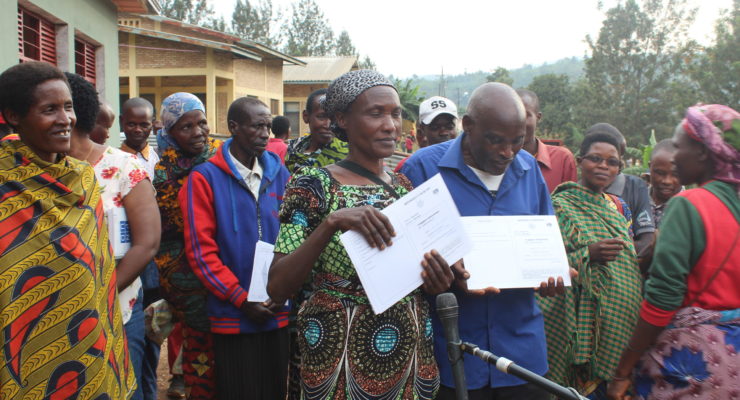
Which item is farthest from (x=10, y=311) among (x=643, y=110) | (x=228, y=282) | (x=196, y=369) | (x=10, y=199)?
(x=643, y=110)

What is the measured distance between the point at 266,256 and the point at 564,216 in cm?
168

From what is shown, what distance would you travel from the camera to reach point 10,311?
7.00 feet

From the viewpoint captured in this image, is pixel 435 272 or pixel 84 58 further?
pixel 84 58

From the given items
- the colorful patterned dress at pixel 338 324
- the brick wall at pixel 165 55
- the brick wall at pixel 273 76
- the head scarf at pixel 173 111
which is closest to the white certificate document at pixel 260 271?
the colorful patterned dress at pixel 338 324

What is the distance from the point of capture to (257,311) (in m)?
3.37

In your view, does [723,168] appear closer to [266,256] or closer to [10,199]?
[266,256]

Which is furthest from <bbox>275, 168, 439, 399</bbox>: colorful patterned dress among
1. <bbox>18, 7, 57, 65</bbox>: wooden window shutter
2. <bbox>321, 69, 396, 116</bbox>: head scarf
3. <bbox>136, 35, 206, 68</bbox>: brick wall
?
<bbox>136, 35, 206, 68</bbox>: brick wall

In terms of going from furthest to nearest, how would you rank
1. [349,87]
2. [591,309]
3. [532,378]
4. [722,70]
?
[722,70] → [591,309] → [349,87] → [532,378]

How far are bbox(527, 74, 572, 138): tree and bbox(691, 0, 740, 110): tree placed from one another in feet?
29.2

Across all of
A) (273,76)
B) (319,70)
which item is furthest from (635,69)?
(273,76)

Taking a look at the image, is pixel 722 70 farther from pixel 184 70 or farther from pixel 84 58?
pixel 84 58

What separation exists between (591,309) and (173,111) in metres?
2.99

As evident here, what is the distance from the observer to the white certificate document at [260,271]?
3.29 metres

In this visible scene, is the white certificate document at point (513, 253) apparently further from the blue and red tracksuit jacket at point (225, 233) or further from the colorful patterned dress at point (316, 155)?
the colorful patterned dress at point (316, 155)
